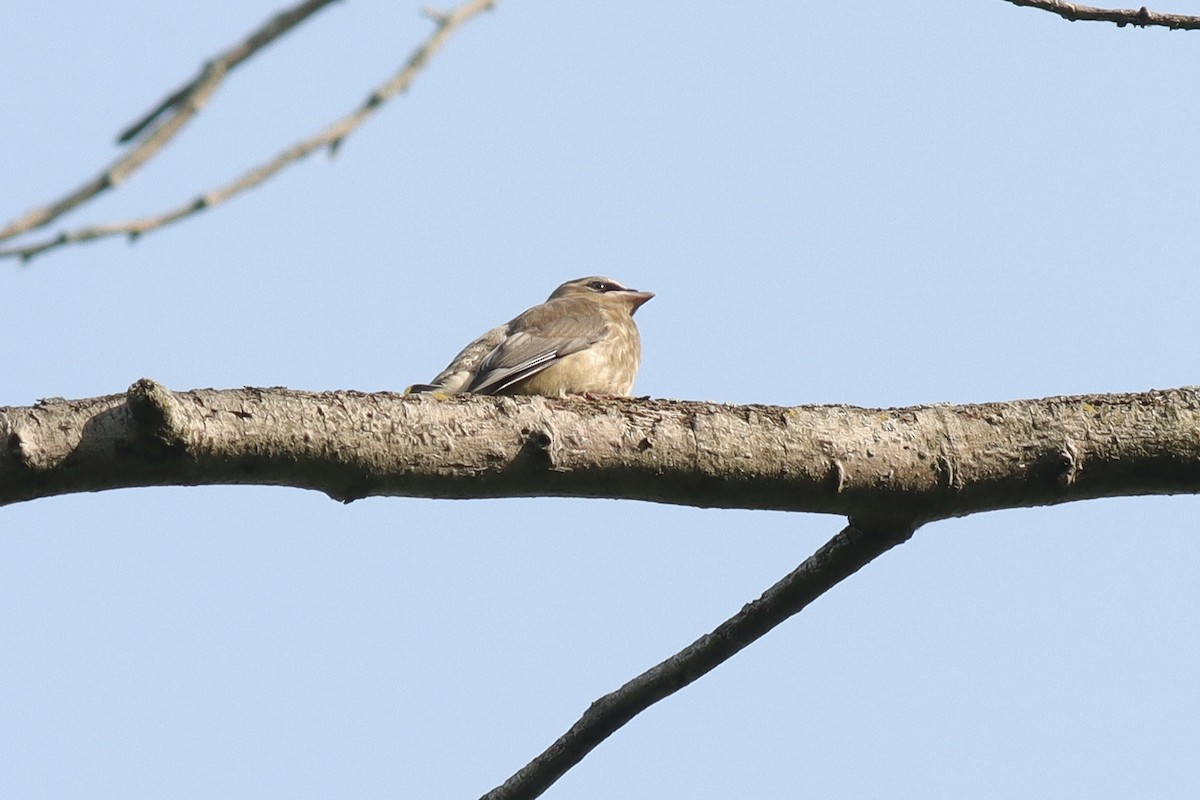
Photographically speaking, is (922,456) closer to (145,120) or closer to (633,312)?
(145,120)

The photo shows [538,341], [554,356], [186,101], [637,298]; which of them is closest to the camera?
[186,101]

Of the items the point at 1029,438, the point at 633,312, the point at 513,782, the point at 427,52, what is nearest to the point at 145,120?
the point at 427,52

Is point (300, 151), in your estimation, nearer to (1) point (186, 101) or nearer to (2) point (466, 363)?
(1) point (186, 101)

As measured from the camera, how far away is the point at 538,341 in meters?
8.25

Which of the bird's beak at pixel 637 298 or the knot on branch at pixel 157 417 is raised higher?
the bird's beak at pixel 637 298

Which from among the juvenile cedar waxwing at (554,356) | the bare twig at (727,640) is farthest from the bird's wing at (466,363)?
the bare twig at (727,640)

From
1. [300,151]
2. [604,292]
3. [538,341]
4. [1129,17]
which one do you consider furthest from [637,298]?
[300,151]

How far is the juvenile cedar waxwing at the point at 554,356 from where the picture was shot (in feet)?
26.0

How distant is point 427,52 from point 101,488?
6.11ft

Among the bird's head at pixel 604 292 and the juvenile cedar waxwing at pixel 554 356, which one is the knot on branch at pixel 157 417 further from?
the bird's head at pixel 604 292

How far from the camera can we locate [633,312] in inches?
388

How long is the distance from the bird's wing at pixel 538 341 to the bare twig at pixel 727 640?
155 inches

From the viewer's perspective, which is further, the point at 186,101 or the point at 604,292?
the point at 604,292

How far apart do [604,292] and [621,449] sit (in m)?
6.30
